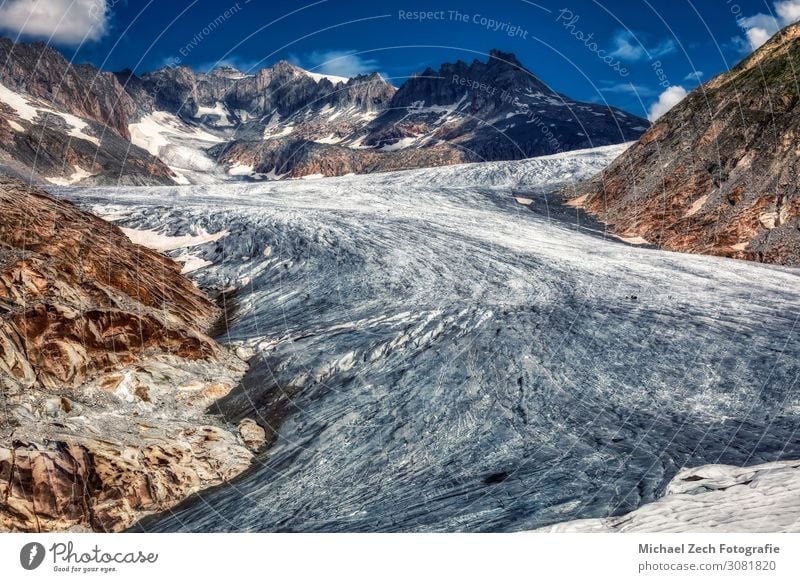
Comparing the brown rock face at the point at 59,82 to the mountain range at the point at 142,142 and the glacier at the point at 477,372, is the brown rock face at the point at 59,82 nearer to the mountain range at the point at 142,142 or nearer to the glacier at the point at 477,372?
the mountain range at the point at 142,142

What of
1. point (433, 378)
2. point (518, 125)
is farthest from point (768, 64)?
point (518, 125)

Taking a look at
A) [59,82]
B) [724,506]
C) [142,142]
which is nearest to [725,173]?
[724,506]

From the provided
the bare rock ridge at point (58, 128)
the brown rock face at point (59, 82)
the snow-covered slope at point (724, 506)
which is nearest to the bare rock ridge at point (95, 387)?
the snow-covered slope at point (724, 506)

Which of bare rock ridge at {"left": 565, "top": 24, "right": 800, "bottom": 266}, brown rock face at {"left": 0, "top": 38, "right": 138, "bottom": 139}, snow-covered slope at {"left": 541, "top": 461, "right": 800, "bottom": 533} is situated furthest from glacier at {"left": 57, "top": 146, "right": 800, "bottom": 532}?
brown rock face at {"left": 0, "top": 38, "right": 138, "bottom": 139}

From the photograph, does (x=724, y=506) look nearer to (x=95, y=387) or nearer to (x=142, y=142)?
(x=95, y=387)
